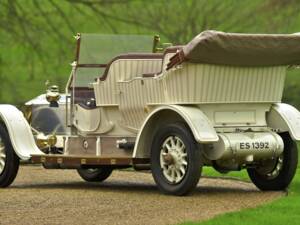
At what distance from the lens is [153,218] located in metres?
10.4

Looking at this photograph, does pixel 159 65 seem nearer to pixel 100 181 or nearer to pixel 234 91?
pixel 234 91

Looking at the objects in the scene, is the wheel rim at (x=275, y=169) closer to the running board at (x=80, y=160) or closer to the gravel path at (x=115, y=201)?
the gravel path at (x=115, y=201)

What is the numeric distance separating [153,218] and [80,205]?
4.90 ft

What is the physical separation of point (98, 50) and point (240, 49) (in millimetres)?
2951

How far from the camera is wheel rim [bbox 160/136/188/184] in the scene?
41.3ft

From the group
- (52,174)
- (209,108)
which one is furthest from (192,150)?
(52,174)

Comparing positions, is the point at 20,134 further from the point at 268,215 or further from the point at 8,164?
the point at 268,215

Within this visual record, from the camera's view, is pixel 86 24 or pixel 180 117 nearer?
pixel 180 117

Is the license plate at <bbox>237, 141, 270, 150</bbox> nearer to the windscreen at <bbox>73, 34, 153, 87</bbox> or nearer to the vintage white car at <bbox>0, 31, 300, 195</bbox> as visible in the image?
the vintage white car at <bbox>0, 31, 300, 195</bbox>

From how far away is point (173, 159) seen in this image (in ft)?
41.6

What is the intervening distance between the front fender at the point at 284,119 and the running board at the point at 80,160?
155 cm

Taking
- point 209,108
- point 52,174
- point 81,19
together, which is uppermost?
point 81,19

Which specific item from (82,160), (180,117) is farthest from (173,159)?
(82,160)

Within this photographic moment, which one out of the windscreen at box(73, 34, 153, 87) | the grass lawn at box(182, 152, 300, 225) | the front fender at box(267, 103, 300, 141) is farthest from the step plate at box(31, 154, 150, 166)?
the grass lawn at box(182, 152, 300, 225)
